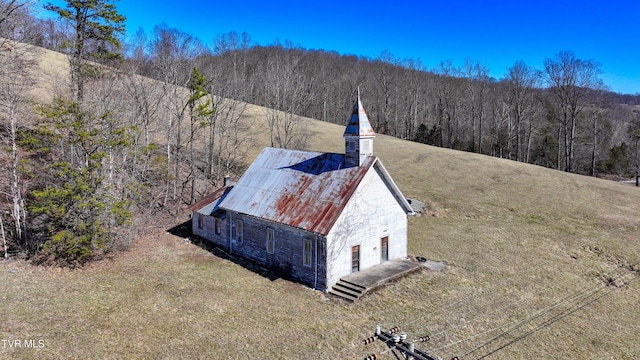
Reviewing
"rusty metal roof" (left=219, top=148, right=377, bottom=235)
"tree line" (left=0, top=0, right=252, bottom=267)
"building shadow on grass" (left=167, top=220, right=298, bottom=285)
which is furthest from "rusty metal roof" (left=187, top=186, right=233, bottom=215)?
"tree line" (left=0, top=0, right=252, bottom=267)

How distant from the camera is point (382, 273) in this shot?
20.4 meters

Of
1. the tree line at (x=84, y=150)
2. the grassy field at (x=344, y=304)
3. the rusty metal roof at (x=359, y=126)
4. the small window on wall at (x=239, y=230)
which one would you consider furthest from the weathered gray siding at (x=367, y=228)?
the tree line at (x=84, y=150)

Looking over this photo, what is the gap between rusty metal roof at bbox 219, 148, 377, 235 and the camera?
1975cm

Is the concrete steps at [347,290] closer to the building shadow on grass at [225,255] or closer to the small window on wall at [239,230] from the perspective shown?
the building shadow on grass at [225,255]

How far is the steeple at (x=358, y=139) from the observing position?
20812 mm

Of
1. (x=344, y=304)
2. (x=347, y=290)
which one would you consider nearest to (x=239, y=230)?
(x=347, y=290)

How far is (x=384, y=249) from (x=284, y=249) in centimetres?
572

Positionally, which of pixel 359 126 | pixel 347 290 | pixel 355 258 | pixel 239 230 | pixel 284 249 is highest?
pixel 359 126

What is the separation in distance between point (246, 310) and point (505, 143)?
60.0 meters

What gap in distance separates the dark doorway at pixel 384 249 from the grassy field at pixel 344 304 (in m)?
2.13

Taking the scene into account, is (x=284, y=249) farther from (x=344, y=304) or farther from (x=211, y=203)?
(x=211, y=203)

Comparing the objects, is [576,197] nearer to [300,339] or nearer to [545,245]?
[545,245]

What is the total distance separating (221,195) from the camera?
26500 mm

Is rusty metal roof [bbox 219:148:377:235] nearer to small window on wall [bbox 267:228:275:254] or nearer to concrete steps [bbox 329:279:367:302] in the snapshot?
small window on wall [bbox 267:228:275:254]
